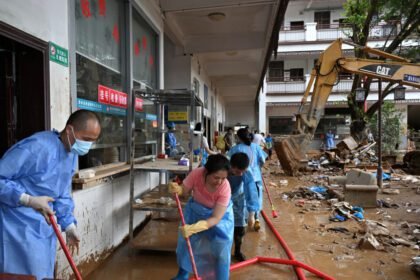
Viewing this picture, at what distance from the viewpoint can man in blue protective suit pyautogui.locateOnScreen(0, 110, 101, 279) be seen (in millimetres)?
1694

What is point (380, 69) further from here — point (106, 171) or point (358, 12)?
point (106, 171)

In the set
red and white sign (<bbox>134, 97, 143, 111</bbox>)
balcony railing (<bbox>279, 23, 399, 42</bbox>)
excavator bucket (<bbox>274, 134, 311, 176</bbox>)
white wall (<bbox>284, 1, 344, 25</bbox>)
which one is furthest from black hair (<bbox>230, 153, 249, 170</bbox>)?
white wall (<bbox>284, 1, 344, 25</bbox>)

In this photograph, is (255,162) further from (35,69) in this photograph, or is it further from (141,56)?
(35,69)

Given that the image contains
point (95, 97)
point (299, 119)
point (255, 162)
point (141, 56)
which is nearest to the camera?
point (95, 97)

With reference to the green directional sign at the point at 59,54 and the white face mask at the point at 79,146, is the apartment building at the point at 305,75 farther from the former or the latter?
the white face mask at the point at 79,146

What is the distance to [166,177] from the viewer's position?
233 inches

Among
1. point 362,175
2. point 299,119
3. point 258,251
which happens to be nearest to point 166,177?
point 258,251

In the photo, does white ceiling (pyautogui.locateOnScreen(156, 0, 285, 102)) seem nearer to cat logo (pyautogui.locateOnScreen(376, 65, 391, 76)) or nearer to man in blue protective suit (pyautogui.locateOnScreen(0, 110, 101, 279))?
cat logo (pyautogui.locateOnScreen(376, 65, 391, 76))

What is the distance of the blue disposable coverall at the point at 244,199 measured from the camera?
11.9 ft

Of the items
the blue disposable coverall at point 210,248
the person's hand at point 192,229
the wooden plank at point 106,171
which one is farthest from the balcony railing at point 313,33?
the person's hand at point 192,229

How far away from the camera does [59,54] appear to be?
8.99ft

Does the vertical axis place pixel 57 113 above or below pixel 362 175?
above

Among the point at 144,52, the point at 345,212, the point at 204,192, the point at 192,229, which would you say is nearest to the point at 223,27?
the point at 144,52

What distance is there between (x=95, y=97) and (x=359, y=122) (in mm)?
12053
